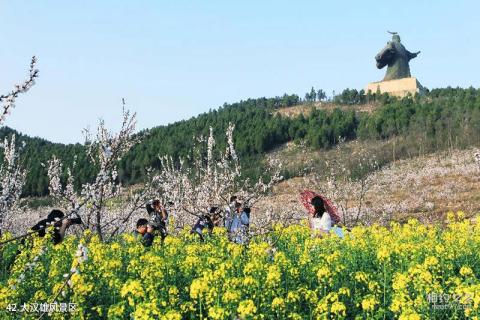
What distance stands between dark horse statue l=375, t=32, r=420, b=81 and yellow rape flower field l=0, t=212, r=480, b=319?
7809cm

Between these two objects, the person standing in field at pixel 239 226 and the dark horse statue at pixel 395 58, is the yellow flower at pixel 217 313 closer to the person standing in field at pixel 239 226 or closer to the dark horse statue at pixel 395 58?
the person standing in field at pixel 239 226

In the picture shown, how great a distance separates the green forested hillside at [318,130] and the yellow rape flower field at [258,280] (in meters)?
49.8

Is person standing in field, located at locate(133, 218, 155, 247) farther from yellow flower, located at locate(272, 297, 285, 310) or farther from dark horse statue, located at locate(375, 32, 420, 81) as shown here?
dark horse statue, located at locate(375, 32, 420, 81)

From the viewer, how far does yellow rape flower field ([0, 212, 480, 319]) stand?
5.41 meters

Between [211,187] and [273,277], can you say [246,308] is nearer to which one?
[273,277]

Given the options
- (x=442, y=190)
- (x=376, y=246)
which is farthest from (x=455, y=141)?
(x=376, y=246)

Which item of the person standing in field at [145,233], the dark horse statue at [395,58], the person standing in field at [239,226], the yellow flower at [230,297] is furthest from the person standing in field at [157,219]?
the dark horse statue at [395,58]

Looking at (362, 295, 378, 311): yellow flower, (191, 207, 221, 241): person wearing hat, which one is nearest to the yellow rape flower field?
(362, 295, 378, 311): yellow flower

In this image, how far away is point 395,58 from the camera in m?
83.9

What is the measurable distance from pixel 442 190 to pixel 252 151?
1989 inches

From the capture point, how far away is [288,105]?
382ft

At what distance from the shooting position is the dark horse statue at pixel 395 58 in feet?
274

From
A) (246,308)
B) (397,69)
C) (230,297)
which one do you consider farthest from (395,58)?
(246,308)

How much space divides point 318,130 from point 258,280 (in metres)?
74.5
